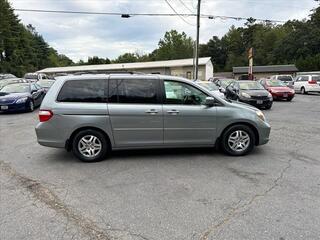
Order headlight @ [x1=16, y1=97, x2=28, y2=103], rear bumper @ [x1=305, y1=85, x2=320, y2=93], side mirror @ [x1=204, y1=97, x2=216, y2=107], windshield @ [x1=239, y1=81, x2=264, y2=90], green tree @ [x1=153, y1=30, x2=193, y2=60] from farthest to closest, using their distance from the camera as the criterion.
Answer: green tree @ [x1=153, y1=30, x2=193, y2=60]
rear bumper @ [x1=305, y1=85, x2=320, y2=93]
windshield @ [x1=239, y1=81, x2=264, y2=90]
headlight @ [x1=16, y1=97, x2=28, y2=103]
side mirror @ [x1=204, y1=97, x2=216, y2=107]

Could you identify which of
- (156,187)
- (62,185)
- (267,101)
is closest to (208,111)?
(156,187)

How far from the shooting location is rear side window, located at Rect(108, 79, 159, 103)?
6.23m

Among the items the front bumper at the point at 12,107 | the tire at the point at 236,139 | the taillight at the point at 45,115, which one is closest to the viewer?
the taillight at the point at 45,115

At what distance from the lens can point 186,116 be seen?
6277 mm

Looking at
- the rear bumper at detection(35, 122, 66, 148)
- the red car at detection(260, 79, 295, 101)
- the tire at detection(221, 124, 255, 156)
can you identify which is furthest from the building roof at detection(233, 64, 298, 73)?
the rear bumper at detection(35, 122, 66, 148)

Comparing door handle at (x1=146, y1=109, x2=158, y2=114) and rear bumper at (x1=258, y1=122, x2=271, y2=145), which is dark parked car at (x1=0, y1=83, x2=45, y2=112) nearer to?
door handle at (x1=146, y1=109, x2=158, y2=114)

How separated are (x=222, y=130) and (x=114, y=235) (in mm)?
3710

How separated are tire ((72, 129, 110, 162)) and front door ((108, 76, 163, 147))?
31cm

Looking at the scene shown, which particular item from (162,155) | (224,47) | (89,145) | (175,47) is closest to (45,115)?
(89,145)

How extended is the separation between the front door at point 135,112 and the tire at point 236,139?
53.3 inches

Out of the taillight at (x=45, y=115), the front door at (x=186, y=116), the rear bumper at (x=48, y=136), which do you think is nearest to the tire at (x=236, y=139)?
the front door at (x=186, y=116)

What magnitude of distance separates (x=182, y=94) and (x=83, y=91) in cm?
201

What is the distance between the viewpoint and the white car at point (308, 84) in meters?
26.8

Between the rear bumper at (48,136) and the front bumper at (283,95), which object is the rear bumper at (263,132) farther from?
Result: the front bumper at (283,95)
